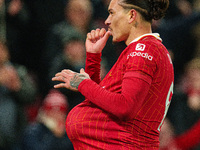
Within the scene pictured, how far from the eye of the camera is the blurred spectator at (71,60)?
2893 mm

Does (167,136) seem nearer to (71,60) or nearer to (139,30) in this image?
(71,60)

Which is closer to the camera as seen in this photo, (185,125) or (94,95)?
(94,95)

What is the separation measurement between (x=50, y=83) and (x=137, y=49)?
181cm

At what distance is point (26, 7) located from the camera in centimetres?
321

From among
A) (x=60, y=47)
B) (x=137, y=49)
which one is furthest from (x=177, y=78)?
(x=137, y=49)

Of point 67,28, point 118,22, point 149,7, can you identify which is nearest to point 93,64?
point 118,22

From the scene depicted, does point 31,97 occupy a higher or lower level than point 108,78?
lower

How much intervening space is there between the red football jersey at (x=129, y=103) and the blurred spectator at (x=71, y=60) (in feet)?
4.57

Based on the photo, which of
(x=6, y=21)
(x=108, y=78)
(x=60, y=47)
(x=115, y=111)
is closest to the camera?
(x=115, y=111)

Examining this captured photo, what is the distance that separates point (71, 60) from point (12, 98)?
700 mm

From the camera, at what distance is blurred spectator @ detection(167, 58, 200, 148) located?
3123 mm

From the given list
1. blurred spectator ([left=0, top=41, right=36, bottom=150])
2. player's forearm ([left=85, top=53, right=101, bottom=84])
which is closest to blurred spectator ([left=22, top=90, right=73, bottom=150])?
blurred spectator ([left=0, top=41, right=36, bottom=150])

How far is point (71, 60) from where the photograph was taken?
2.95 meters

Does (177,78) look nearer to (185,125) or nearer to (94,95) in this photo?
(185,125)
